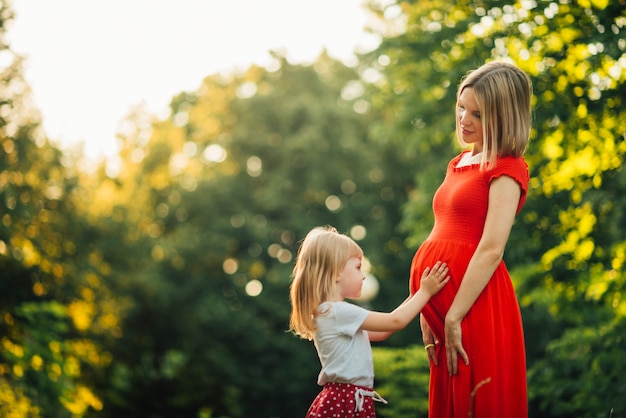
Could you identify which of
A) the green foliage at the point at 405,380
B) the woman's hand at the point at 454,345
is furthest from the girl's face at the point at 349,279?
the green foliage at the point at 405,380

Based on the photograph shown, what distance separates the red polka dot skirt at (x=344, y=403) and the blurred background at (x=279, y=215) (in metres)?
4.34

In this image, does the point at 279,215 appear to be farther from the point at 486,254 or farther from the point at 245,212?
the point at 486,254

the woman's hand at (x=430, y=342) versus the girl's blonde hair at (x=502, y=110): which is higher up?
the girl's blonde hair at (x=502, y=110)

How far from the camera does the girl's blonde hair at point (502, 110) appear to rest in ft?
9.77

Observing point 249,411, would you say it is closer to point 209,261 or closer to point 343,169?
point 209,261

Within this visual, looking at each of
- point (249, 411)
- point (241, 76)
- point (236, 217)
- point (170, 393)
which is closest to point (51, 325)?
point (170, 393)

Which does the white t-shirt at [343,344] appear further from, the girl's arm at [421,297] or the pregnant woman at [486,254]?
the pregnant woman at [486,254]

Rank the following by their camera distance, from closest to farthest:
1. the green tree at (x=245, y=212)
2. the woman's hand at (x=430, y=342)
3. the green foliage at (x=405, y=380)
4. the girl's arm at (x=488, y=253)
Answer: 1. the girl's arm at (x=488, y=253)
2. the woman's hand at (x=430, y=342)
3. the green foliage at (x=405, y=380)
4. the green tree at (x=245, y=212)

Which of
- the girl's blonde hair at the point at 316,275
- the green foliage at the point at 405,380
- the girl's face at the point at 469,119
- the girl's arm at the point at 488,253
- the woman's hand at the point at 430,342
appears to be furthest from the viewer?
the green foliage at the point at 405,380

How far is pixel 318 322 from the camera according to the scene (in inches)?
131

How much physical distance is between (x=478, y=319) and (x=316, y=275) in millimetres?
721

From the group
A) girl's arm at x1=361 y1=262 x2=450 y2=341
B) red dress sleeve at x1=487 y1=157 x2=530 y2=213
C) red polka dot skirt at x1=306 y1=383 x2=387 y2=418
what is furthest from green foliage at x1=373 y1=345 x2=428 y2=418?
red dress sleeve at x1=487 y1=157 x2=530 y2=213

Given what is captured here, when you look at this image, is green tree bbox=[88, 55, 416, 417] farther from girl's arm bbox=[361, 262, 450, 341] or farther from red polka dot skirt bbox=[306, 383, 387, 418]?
girl's arm bbox=[361, 262, 450, 341]

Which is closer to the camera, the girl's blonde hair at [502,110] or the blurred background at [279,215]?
the girl's blonde hair at [502,110]
